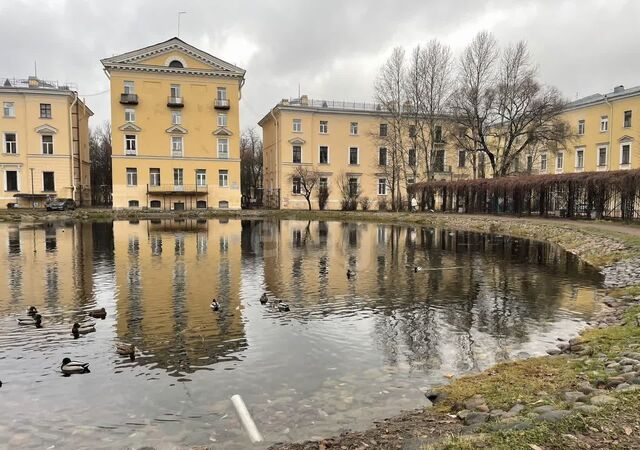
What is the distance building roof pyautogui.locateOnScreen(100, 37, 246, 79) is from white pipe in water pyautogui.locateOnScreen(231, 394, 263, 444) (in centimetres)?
5227

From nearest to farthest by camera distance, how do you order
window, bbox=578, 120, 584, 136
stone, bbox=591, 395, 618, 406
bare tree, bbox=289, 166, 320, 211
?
stone, bbox=591, 395, 618, 406 → bare tree, bbox=289, 166, 320, 211 → window, bbox=578, 120, 584, 136

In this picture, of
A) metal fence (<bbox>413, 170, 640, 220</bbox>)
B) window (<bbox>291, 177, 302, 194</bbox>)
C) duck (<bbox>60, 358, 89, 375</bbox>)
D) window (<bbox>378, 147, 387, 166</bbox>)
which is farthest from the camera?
window (<bbox>378, 147, 387, 166</bbox>)

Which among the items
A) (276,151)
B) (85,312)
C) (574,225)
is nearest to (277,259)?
(85,312)

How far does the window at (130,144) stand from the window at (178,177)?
15.3ft

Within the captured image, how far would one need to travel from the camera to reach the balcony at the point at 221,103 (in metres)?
54.9

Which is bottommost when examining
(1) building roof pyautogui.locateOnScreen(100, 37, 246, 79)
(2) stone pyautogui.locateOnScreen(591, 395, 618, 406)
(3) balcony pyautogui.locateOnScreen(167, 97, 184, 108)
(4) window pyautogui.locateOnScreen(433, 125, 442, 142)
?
(2) stone pyautogui.locateOnScreen(591, 395, 618, 406)

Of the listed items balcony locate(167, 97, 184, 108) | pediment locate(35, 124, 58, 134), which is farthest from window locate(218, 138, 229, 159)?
pediment locate(35, 124, 58, 134)

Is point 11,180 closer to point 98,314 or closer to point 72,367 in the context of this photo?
point 98,314

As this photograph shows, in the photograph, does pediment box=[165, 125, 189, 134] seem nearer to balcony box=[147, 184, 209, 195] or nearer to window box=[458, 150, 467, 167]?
balcony box=[147, 184, 209, 195]

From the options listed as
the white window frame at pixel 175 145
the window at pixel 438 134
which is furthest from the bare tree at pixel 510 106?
the white window frame at pixel 175 145

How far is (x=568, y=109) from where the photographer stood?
5666cm

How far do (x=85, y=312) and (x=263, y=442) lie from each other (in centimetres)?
715

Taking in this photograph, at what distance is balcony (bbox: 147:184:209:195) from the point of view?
53406 mm

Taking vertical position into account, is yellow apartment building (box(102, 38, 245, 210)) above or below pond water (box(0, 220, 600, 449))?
above
